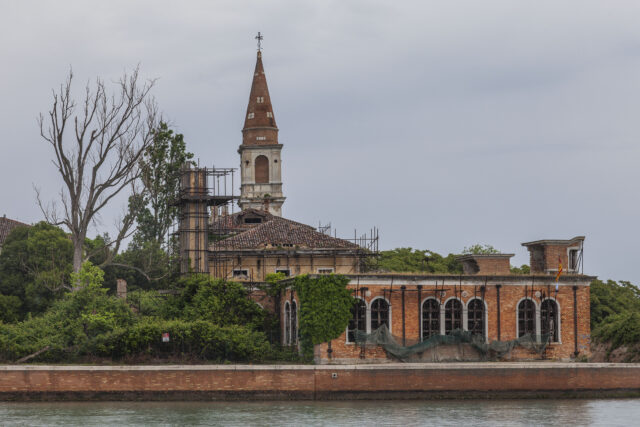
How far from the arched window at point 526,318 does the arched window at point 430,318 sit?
11.9 feet

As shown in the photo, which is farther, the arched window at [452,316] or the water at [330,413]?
the arched window at [452,316]

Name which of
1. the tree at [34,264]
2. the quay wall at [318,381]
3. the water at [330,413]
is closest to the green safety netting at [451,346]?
the quay wall at [318,381]

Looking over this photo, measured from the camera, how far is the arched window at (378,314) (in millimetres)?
43750

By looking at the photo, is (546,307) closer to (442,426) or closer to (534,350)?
(534,350)

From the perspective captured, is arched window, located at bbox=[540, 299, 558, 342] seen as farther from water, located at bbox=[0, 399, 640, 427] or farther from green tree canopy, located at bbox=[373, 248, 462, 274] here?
green tree canopy, located at bbox=[373, 248, 462, 274]

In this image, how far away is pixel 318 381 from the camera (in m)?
39.2

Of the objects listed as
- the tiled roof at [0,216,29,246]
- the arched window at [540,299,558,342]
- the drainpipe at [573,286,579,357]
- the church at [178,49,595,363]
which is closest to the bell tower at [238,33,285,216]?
the tiled roof at [0,216,29,246]

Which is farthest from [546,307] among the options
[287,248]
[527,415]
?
[287,248]

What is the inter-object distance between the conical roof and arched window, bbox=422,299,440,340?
125 ft

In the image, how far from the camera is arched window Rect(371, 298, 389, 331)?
144 ft

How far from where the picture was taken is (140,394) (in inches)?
1508

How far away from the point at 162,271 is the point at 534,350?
22699mm

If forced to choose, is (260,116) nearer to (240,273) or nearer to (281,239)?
(281,239)

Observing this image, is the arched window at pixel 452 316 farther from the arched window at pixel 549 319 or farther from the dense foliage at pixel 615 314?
the dense foliage at pixel 615 314
